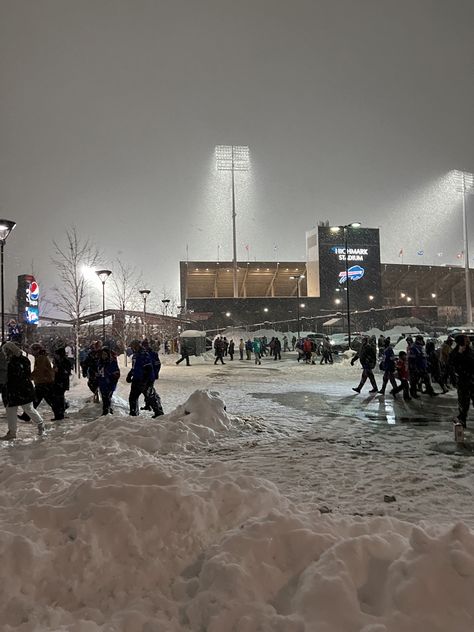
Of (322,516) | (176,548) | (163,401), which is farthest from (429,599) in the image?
(163,401)

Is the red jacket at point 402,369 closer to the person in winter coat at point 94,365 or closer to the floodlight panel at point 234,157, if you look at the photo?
the person in winter coat at point 94,365

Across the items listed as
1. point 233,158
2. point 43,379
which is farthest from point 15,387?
point 233,158

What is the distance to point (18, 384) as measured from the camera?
7391mm

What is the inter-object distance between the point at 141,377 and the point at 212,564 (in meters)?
6.34

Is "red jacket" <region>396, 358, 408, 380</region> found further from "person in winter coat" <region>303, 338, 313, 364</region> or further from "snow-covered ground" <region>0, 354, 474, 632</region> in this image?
"person in winter coat" <region>303, 338, 313, 364</region>

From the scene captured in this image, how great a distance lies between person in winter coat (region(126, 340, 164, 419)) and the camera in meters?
8.91

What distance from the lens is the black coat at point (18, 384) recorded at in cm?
735

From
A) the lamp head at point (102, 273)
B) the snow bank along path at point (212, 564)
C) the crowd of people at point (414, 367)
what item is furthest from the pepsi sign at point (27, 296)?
the snow bank along path at point (212, 564)

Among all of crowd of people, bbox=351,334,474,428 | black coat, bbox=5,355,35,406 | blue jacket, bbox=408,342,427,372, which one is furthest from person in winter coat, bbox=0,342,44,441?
blue jacket, bbox=408,342,427,372

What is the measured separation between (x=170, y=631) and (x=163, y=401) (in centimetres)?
999

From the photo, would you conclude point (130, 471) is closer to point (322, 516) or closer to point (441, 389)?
point (322, 516)

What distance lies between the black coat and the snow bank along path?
140 inches

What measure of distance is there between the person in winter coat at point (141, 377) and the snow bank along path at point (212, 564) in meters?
4.70

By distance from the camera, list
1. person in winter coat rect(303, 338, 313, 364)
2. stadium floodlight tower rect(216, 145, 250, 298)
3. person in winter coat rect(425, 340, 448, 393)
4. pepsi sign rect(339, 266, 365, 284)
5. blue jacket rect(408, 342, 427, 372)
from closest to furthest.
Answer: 1. blue jacket rect(408, 342, 427, 372)
2. person in winter coat rect(425, 340, 448, 393)
3. person in winter coat rect(303, 338, 313, 364)
4. stadium floodlight tower rect(216, 145, 250, 298)
5. pepsi sign rect(339, 266, 365, 284)
